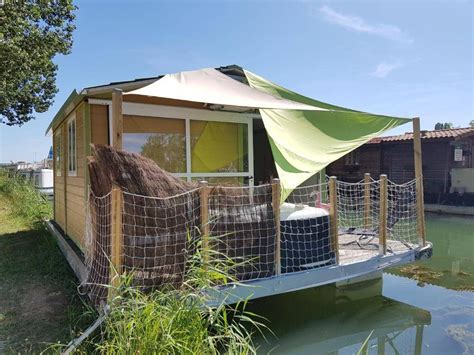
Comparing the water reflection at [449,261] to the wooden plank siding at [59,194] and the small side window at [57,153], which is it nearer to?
the wooden plank siding at [59,194]

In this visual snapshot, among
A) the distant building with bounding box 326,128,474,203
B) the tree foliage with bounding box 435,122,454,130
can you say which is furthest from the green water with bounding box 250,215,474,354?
the tree foliage with bounding box 435,122,454,130

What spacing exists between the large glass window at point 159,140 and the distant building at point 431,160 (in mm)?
12980

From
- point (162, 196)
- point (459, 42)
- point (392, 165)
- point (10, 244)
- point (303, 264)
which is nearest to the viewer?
point (162, 196)

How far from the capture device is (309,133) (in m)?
4.39

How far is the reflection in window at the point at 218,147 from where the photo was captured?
207 inches

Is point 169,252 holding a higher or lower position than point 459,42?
lower

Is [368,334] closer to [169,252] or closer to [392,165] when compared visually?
[169,252]

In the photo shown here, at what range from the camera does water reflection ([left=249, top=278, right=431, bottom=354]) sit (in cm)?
414

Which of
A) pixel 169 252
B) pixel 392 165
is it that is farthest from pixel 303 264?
pixel 392 165

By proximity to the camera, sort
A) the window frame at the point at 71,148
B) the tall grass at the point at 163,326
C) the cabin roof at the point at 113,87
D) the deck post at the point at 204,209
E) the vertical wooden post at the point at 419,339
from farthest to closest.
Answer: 1. the window frame at the point at 71,148
2. the cabin roof at the point at 113,87
3. the vertical wooden post at the point at 419,339
4. the deck post at the point at 204,209
5. the tall grass at the point at 163,326

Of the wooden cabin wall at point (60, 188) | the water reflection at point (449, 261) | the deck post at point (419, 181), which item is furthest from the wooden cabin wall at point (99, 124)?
the water reflection at point (449, 261)

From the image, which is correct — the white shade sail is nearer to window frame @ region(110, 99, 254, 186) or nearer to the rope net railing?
window frame @ region(110, 99, 254, 186)

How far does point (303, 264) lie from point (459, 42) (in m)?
8.85

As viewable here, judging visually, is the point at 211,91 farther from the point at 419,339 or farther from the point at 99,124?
the point at 419,339
